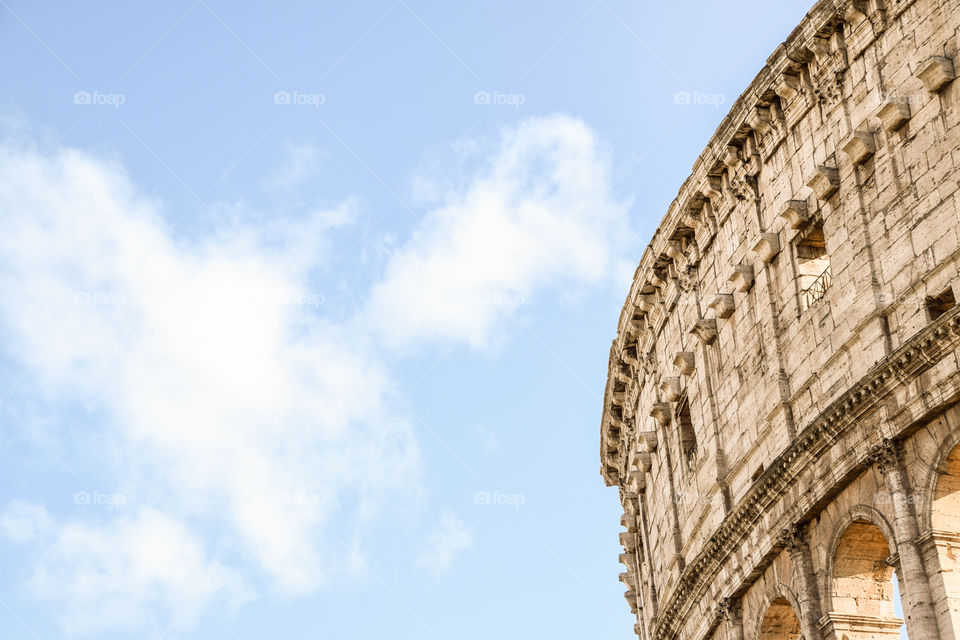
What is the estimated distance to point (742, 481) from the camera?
2384cm

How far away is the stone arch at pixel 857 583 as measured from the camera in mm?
20875

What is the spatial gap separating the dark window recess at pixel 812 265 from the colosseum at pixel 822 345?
0.12 ft

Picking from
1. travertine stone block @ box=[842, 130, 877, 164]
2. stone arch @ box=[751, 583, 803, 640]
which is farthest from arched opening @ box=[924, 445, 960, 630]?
travertine stone block @ box=[842, 130, 877, 164]

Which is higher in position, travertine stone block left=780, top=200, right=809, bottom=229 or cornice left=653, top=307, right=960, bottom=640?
travertine stone block left=780, top=200, right=809, bottom=229

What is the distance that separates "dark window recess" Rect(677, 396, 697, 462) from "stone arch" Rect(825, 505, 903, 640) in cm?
599

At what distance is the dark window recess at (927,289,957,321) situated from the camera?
19656 mm

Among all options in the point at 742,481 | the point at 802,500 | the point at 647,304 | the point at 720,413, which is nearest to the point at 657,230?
the point at 647,304

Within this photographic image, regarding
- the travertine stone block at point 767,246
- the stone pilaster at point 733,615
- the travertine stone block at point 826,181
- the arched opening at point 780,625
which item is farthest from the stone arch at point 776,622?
the travertine stone block at point 826,181

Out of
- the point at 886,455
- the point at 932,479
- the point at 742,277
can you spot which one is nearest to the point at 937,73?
the point at 742,277

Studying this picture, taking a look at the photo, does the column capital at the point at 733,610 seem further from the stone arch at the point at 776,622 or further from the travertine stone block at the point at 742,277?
the travertine stone block at the point at 742,277

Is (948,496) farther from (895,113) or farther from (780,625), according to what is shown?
(895,113)

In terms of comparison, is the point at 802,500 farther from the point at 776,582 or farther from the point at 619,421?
the point at 619,421

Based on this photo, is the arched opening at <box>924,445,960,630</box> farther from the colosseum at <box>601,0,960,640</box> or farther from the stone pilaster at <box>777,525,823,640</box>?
the stone pilaster at <box>777,525,823,640</box>

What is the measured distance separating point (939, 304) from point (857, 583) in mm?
4322
